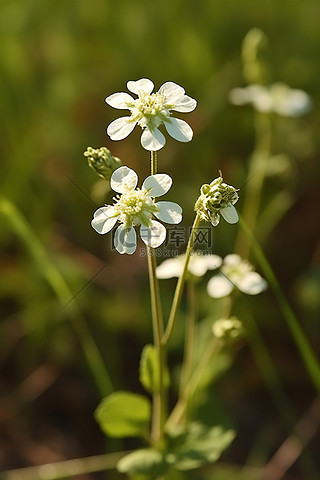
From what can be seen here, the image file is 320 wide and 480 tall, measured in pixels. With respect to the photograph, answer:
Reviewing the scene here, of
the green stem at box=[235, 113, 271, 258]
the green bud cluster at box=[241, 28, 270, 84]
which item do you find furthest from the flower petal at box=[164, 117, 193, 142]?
the green bud cluster at box=[241, 28, 270, 84]

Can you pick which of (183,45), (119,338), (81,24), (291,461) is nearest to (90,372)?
(119,338)

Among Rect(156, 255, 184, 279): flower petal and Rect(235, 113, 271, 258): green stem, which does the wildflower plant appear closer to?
Rect(156, 255, 184, 279): flower petal

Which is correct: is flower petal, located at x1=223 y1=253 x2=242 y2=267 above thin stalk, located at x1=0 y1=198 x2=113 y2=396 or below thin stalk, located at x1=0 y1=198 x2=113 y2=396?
below

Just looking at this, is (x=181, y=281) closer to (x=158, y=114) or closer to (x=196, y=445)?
(x=158, y=114)

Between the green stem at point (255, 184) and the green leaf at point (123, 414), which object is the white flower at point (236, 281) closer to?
the green leaf at point (123, 414)

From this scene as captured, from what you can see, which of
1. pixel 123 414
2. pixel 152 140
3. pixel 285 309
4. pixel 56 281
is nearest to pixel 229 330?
pixel 285 309
